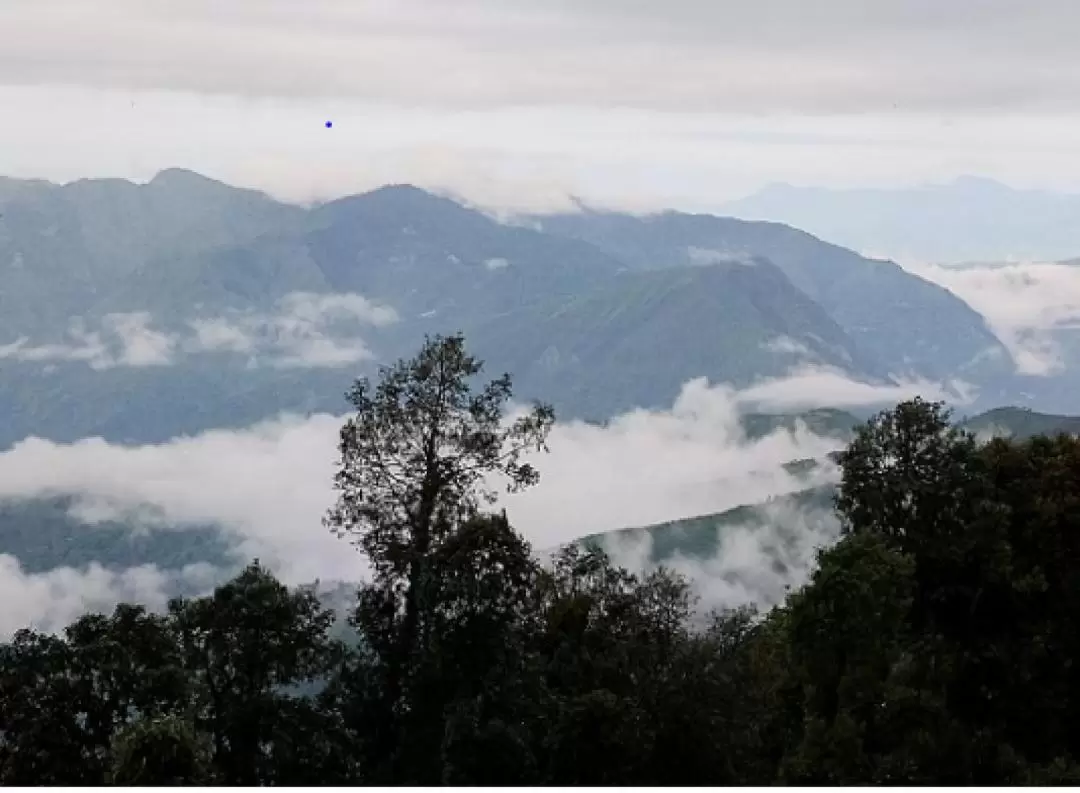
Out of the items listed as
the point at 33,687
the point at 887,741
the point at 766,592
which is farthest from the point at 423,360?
the point at 766,592

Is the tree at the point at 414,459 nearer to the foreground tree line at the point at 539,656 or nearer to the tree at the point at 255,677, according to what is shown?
the foreground tree line at the point at 539,656

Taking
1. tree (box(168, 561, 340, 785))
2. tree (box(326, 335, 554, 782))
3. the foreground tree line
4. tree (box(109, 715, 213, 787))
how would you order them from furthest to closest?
tree (box(326, 335, 554, 782)), tree (box(168, 561, 340, 785)), the foreground tree line, tree (box(109, 715, 213, 787))

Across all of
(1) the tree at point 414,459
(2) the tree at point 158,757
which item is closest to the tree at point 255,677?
(1) the tree at point 414,459

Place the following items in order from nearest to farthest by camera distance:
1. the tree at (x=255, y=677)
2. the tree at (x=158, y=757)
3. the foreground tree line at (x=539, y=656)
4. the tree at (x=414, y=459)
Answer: the tree at (x=158, y=757) → the foreground tree line at (x=539, y=656) → the tree at (x=255, y=677) → the tree at (x=414, y=459)

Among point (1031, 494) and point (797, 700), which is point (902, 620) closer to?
point (797, 700)

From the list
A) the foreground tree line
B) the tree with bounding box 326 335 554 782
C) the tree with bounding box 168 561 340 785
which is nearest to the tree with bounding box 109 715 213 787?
the foreground tree line

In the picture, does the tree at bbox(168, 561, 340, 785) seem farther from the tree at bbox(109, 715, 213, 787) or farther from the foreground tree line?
the tree at bbox(109, 715, 213, 787)
